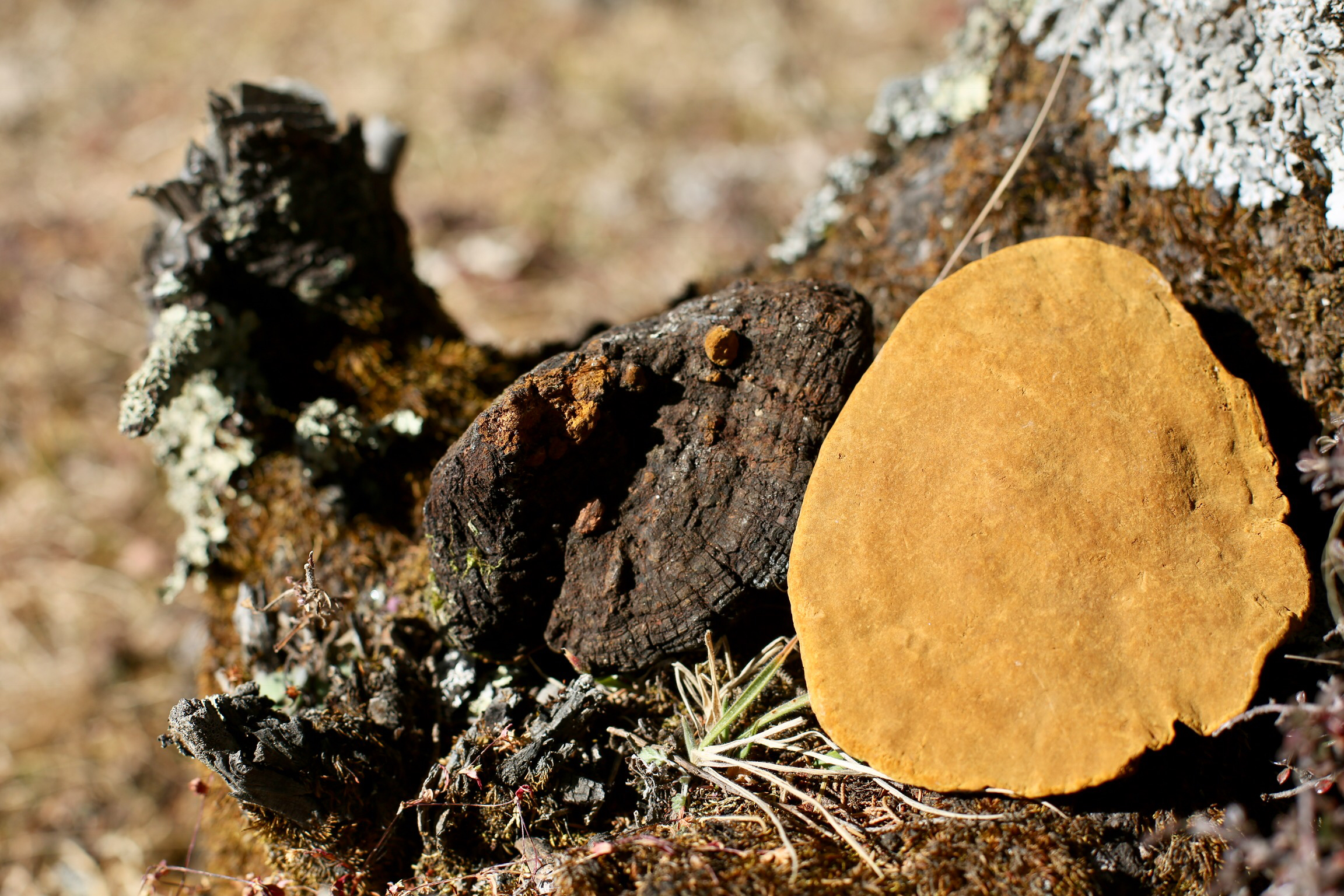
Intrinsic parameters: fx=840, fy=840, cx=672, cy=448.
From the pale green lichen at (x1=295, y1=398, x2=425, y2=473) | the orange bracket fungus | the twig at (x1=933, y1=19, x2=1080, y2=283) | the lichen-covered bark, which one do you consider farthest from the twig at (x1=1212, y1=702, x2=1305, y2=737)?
the pale green lichen at (x1=295, y1=398, x2=425, y2=473)

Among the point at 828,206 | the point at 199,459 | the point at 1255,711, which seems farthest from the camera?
the point at 828,206

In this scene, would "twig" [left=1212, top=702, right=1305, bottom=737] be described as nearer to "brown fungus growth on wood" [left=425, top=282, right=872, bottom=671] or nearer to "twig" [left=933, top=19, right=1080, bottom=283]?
"brown fungus growth on wood" [left=425, top=282, right=872, bottom=671]

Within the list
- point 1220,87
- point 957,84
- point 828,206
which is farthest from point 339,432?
point 1220,87

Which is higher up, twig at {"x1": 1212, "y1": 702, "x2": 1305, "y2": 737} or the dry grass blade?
the dry grass blade

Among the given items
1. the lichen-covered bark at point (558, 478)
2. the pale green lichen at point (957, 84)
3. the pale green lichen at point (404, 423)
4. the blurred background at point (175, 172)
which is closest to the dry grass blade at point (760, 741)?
the lichen-covered bark at point (558, 478)

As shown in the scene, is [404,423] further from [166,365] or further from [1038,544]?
[1038,544]

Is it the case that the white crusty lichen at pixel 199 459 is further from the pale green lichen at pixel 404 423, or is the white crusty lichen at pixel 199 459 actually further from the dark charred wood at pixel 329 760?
the dark charred wood at pixel 329 760

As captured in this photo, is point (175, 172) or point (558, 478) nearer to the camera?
point (558, 478)
